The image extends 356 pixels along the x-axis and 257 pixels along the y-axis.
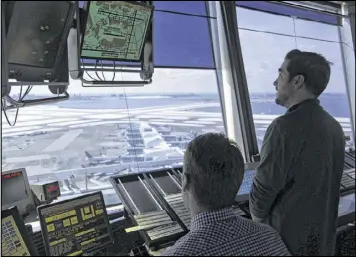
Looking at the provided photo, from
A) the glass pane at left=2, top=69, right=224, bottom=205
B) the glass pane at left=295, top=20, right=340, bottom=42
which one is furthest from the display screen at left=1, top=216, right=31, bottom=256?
the glass pane at left=295, top=20, right=340, bottom=42

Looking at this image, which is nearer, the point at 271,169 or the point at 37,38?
the point at 271,169

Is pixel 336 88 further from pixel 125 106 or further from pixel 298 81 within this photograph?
pixel 298 81

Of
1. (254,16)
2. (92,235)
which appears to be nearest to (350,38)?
(254,16)

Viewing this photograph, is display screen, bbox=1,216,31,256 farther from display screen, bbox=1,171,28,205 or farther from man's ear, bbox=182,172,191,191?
man's ear, bbox=182,172,191,191

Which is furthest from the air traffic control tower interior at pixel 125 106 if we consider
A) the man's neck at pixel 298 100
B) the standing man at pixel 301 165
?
the man's neck at pixel 298 100

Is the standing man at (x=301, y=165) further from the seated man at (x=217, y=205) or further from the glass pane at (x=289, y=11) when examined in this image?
the glass pane at (x=289, y=11)

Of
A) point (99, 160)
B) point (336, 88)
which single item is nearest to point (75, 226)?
point (99, 160)
